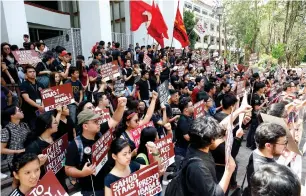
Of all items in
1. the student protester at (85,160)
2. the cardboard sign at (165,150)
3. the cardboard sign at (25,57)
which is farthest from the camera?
the cardboard sign at (25,57)

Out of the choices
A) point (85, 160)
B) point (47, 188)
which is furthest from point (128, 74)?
point (47, 188)

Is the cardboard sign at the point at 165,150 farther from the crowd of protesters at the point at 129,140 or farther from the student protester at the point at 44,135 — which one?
the student protester at the point at 44,135

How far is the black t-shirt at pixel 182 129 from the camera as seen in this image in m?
4.14

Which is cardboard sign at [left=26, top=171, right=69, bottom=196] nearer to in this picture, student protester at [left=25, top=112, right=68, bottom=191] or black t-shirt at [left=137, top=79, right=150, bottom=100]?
student protester at [left=25, top=112, right=68, bottom=191]

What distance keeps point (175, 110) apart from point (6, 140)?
2.91m

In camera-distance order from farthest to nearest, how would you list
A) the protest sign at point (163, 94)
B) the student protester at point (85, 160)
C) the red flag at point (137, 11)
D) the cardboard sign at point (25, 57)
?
the red flag at point (137, 11), the cardboard sign at point (25, 57), the protest sign at point (163, 94), the student protester at point (85, 160)

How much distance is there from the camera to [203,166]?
6.92 ft

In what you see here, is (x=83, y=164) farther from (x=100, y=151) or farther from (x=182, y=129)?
(x=182, y=129)

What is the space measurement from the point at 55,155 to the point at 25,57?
4.17 m

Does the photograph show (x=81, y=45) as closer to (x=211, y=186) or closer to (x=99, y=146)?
(x=99, y=146)

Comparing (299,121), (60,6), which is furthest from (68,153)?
(60,6)

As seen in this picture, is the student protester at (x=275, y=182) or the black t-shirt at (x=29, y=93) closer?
the student protester at (x=275, y=182)

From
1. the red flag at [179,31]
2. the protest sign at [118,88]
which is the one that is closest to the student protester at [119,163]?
the protest sign at [118,88]

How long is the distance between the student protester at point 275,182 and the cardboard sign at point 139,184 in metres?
1.17
